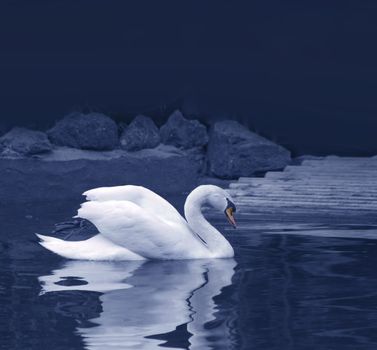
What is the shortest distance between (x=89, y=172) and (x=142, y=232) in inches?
191

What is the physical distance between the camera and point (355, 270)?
6723 millimetres

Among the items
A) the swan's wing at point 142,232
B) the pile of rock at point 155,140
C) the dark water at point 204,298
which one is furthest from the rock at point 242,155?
the swan's wing at point 142,232

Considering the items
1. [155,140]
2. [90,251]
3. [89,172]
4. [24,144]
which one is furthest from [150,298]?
[155,140]

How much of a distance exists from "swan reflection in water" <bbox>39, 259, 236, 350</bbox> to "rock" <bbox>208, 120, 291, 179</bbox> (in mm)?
5118

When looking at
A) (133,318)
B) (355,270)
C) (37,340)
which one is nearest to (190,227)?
(355,270)

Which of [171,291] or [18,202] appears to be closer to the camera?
[171,291]

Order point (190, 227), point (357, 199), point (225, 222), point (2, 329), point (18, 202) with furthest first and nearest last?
1. point (18, 202)
2. point (357, 199)
3. point (225, 222)
4. point (190, 227)
5. point (2, 329)

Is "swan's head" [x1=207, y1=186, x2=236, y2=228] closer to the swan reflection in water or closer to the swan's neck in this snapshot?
the swan's neck

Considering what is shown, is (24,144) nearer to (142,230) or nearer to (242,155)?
(242,155)

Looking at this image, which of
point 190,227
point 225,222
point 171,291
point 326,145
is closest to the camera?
point 171,291

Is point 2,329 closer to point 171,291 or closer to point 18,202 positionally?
point 171,291

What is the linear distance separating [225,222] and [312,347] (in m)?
5.31

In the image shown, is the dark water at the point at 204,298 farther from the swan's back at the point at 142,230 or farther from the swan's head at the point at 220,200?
the swan's head at the point at 220,200

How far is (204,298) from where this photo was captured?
566cm
